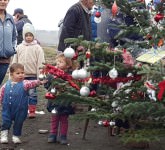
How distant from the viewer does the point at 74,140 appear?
20.8 ft

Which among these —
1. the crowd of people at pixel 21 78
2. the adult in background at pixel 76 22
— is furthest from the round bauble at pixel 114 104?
the adult in background at pixel 76 22

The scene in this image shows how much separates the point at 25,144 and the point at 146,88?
7.80 feet

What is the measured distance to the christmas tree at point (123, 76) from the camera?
172 inches

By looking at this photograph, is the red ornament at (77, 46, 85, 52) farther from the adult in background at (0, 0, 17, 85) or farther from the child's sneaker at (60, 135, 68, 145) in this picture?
the adult in background at (0, 0, 17, 85)

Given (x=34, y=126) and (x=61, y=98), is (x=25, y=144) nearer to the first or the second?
(x=34, y=126)

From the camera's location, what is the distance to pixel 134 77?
476 cm

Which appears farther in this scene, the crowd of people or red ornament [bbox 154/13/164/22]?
the crowd of people

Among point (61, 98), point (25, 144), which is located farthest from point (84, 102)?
point (25, 144)

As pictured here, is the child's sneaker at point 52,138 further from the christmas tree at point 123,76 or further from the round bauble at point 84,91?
the round bauble at point 84,91

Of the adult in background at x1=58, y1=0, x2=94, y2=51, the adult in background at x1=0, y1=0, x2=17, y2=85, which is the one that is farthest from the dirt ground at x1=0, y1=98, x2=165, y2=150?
the adult in background at x1=58, y1=0, x2=94, y2=51

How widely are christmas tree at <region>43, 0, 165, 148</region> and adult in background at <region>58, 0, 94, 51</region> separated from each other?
1.37m

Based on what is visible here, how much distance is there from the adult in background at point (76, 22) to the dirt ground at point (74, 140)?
3.88ft

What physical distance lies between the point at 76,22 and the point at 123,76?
187 cm

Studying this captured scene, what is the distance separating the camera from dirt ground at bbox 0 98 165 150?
5926 millimetres
